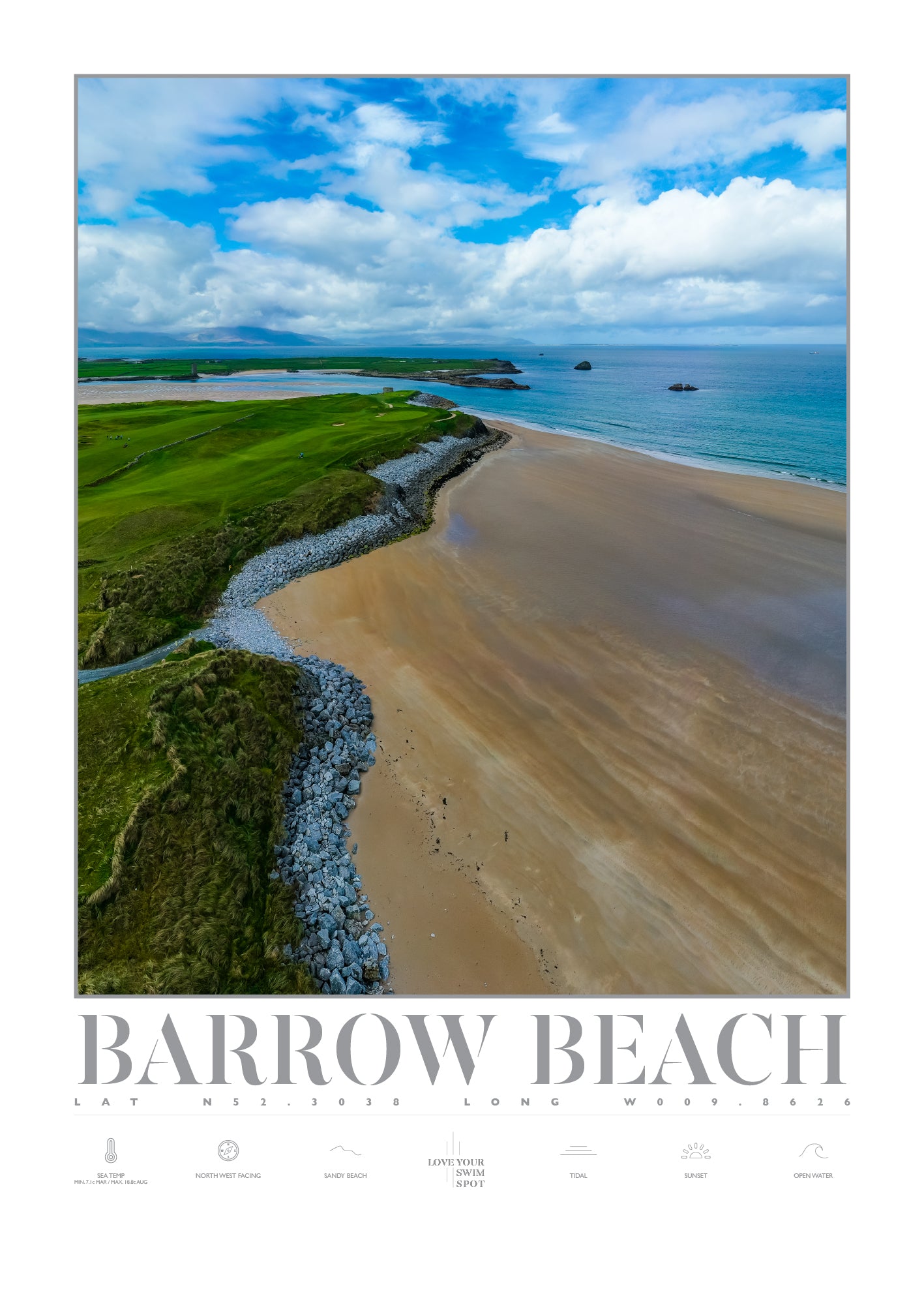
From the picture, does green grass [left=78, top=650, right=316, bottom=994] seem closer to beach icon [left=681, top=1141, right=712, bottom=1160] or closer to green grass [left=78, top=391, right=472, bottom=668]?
green grass [left=78, top=391, right=472, bottom=668]

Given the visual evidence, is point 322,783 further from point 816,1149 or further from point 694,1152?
point 816,1149

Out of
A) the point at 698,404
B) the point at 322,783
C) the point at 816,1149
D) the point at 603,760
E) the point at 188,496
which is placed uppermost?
the point at 698,404

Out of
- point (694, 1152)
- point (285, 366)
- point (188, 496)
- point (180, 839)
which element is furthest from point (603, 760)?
point (285, 366)

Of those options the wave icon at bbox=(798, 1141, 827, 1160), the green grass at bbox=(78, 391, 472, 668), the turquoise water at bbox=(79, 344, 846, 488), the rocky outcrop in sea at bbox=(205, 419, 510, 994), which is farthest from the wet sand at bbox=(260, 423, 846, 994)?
the turquoise water at bbox=(79, 344, 846, 488)

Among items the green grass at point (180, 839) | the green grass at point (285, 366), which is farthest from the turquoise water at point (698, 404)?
the green grass at point (180, 839)

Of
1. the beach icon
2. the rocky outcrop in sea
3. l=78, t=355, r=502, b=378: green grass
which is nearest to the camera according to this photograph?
the beach icon

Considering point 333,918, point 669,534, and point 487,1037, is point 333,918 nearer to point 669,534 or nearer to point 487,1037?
point 487,1037

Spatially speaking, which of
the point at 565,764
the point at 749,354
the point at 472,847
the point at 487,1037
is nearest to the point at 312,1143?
the point at 487,1037
